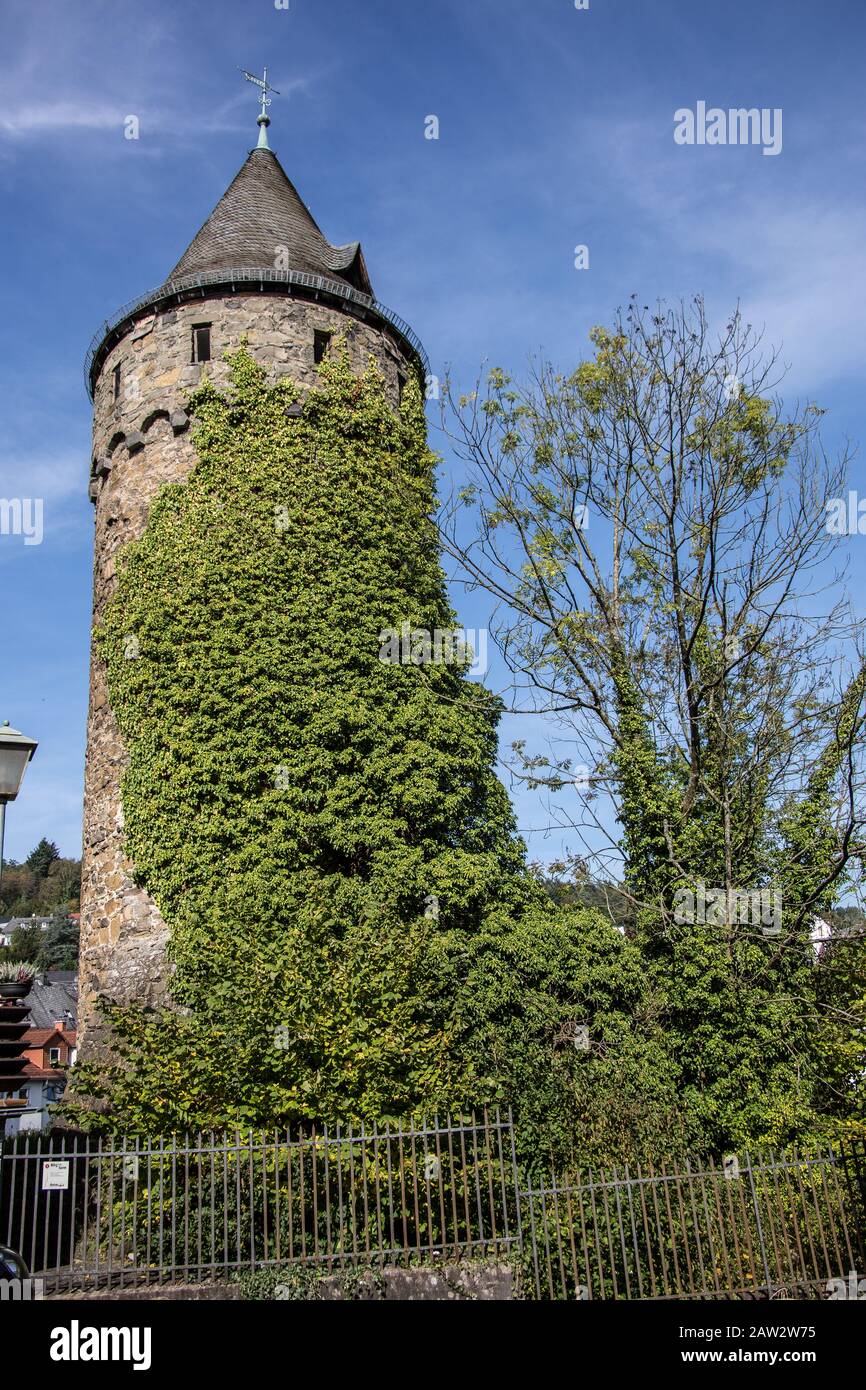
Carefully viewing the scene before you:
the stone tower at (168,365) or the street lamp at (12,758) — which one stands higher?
the stone tower at (168,365)

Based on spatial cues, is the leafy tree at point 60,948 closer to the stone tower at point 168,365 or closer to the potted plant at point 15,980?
the stone tower at point 168,365

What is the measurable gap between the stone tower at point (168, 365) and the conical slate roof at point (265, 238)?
0.04m

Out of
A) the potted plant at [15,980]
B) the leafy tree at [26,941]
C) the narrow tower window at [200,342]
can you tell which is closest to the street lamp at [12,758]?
the potted plant at [15,980]

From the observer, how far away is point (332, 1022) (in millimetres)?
9625

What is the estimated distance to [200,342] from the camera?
15617 mm

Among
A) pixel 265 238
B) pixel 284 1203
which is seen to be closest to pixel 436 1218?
pixel 284 1203

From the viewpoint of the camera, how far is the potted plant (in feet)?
19.2

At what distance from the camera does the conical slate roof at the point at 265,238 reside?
53.8 feet

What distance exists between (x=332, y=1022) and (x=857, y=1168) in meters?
5.11

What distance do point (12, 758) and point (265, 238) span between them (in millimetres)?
12841

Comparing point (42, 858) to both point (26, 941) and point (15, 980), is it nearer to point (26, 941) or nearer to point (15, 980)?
point (26, 941)

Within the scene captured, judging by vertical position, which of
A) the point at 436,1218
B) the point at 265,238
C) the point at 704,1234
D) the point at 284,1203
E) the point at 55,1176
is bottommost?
the point at 704,1234

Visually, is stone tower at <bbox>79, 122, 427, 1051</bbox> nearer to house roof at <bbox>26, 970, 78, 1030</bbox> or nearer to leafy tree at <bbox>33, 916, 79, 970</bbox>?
house roof at <bbox>26, 970, 78, 1030</bbox>

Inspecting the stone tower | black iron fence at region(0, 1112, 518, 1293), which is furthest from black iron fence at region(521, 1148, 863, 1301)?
the stone tower
